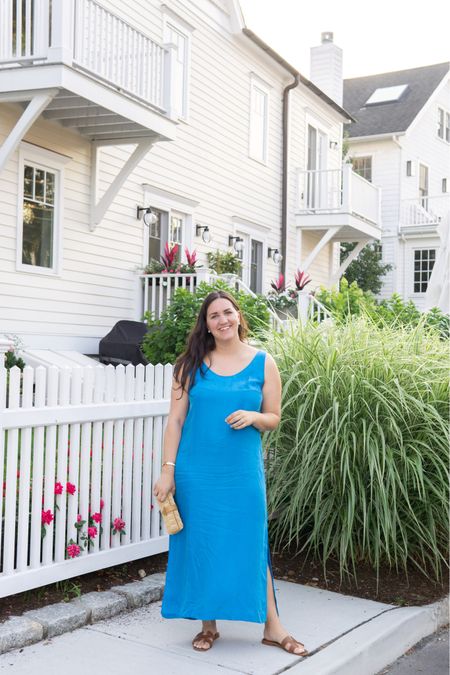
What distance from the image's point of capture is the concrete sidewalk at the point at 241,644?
3.38 metres

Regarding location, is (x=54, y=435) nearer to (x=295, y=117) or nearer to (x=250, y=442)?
(x=250, y=442)

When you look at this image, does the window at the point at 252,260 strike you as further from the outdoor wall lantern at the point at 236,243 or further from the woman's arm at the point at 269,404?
the woman's arm at the point at 269,404

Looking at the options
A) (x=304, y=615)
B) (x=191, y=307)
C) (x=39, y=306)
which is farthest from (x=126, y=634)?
(x=39, y=306)

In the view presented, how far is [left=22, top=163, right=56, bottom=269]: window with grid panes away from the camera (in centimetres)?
952

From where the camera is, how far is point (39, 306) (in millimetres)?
9641

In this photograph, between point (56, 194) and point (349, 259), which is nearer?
point (56, 194)

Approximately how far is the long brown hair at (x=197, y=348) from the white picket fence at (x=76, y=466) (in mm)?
724

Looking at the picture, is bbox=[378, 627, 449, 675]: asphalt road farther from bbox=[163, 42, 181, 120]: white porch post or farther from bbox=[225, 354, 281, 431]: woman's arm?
bbox=[163, 42, 181, 120]: white porch post

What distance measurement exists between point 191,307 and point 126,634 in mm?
5326

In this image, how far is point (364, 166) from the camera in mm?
25484

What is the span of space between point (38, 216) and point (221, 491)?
697 centimetres

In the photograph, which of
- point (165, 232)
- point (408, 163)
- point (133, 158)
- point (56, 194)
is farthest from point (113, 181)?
point (408, 163)

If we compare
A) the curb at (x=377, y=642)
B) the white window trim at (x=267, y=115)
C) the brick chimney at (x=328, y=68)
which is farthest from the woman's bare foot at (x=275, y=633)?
the brick chimney at (x=328, y=68)

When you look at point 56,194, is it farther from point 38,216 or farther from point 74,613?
point 74,613
